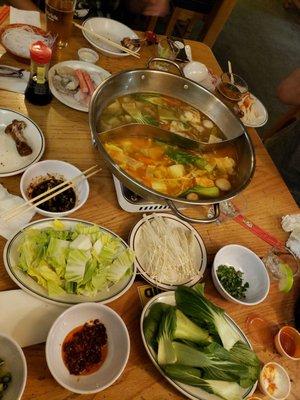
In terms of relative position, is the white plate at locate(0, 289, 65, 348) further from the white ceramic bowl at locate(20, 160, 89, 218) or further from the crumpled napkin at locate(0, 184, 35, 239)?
the white ceramic bowl at locate(20, 160, 89, 218)

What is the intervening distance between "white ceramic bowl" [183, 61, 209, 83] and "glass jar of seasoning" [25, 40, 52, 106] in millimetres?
1106

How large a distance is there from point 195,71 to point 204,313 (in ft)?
6.37

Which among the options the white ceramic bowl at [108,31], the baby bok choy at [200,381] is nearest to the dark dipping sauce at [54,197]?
the baby bok choy at [200,381]

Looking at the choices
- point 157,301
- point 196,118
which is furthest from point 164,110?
point 157,301

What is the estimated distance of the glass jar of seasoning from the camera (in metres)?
1.88

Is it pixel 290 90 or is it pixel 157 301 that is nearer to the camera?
pixel 157 301

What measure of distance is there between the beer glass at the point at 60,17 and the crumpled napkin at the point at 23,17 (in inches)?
7.5

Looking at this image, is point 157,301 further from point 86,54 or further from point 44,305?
point 86,54

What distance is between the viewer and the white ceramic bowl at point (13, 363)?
3.72 ft

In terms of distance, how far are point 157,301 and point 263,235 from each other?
852mm

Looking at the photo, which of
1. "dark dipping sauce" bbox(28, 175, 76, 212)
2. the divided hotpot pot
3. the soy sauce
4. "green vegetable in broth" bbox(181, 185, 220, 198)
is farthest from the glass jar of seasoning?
"green vegetable in broth" bbox(181, 185, 220, 198)

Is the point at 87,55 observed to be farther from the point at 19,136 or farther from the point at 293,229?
the point at 293,229

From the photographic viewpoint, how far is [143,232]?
177 cm

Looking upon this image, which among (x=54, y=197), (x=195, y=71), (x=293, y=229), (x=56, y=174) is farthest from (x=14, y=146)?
(x=293, y=229)
